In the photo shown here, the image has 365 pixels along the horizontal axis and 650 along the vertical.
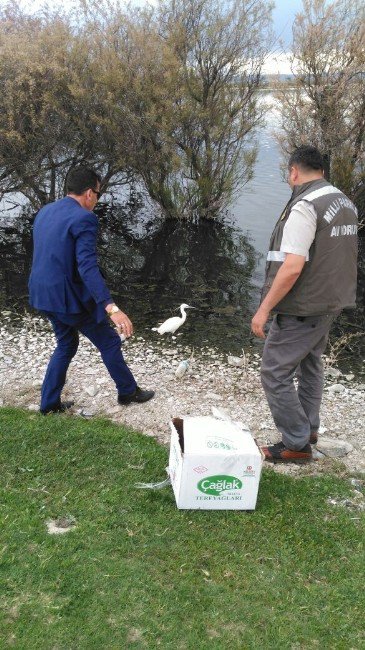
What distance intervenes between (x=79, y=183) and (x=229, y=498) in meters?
2.85

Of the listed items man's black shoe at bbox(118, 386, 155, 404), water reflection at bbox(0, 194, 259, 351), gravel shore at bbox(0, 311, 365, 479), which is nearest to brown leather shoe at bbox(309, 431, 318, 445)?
gravel shore at bbox(0, 311, 365, 479)

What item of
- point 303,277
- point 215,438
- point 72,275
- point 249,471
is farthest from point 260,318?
point 72,275

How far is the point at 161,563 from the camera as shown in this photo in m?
3.43

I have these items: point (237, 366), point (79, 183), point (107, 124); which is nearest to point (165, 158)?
point (107, 124)

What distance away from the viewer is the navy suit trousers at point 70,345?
5023 millimetres

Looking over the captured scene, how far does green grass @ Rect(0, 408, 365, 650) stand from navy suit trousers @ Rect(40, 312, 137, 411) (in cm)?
80

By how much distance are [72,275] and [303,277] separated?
1980mm

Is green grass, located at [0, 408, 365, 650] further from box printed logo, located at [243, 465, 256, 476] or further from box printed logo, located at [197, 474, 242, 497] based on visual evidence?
box printed logo, located at [243, 465, 256, 476]

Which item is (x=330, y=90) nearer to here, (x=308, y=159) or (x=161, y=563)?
(x=308, y=159)

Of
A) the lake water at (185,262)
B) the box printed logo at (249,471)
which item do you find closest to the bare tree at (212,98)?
the lake water at (185,262)

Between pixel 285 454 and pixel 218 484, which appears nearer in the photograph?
pixel 218 484

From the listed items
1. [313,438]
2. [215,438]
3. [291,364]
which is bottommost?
[313,438]

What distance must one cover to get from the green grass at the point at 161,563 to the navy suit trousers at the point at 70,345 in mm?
803

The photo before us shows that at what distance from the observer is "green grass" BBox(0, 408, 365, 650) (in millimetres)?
2975
